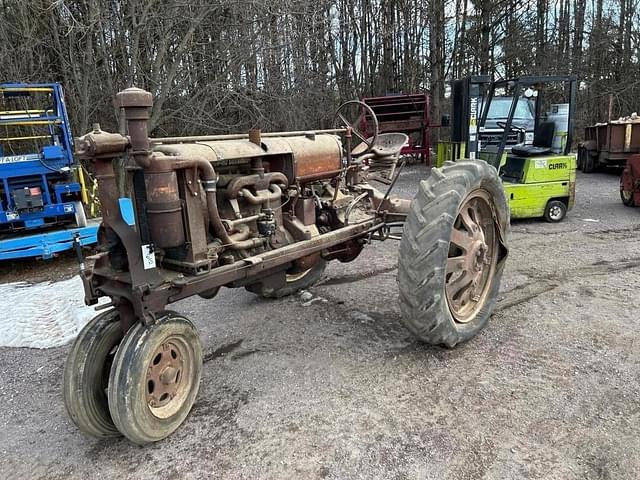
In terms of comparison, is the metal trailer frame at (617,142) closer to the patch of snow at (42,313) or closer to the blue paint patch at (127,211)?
the patch of snow at (42,313)

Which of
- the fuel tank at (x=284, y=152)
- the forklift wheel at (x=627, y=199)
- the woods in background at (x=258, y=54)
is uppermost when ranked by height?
the woods in background at (x=258, y=54)

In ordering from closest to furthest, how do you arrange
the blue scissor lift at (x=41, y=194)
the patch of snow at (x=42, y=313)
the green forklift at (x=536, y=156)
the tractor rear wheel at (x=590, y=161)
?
the patch of snow at (x=42, y=313) < the blue scissor lift at (x=41, y=194) < the green forklift at (x=536, y=156) < the tractor rear wheel at (x=590, y=161)

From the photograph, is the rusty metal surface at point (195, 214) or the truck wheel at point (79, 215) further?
the truck wheel at point (79, 215)

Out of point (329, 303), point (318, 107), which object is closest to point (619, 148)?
point (318, 107)

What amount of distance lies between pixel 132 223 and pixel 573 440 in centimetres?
258

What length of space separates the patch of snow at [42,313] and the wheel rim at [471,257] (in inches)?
124

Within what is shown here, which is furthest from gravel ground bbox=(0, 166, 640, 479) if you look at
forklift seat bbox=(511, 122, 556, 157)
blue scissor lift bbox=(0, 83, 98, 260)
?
forklift seat bbox=(511, 122, 556, 157)

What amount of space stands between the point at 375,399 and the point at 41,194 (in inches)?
212

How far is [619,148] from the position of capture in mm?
12406

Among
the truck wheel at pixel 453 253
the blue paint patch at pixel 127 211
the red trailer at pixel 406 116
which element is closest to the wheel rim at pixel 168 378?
the blue paint patch at pixel 127 211

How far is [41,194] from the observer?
6.56m

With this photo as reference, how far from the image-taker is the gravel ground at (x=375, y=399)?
8.55ft

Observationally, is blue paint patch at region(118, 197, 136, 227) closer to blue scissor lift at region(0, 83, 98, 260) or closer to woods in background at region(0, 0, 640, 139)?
blue scissor lift at region(0, 83, 98, 260)

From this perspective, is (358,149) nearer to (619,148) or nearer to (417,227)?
(417,227)
